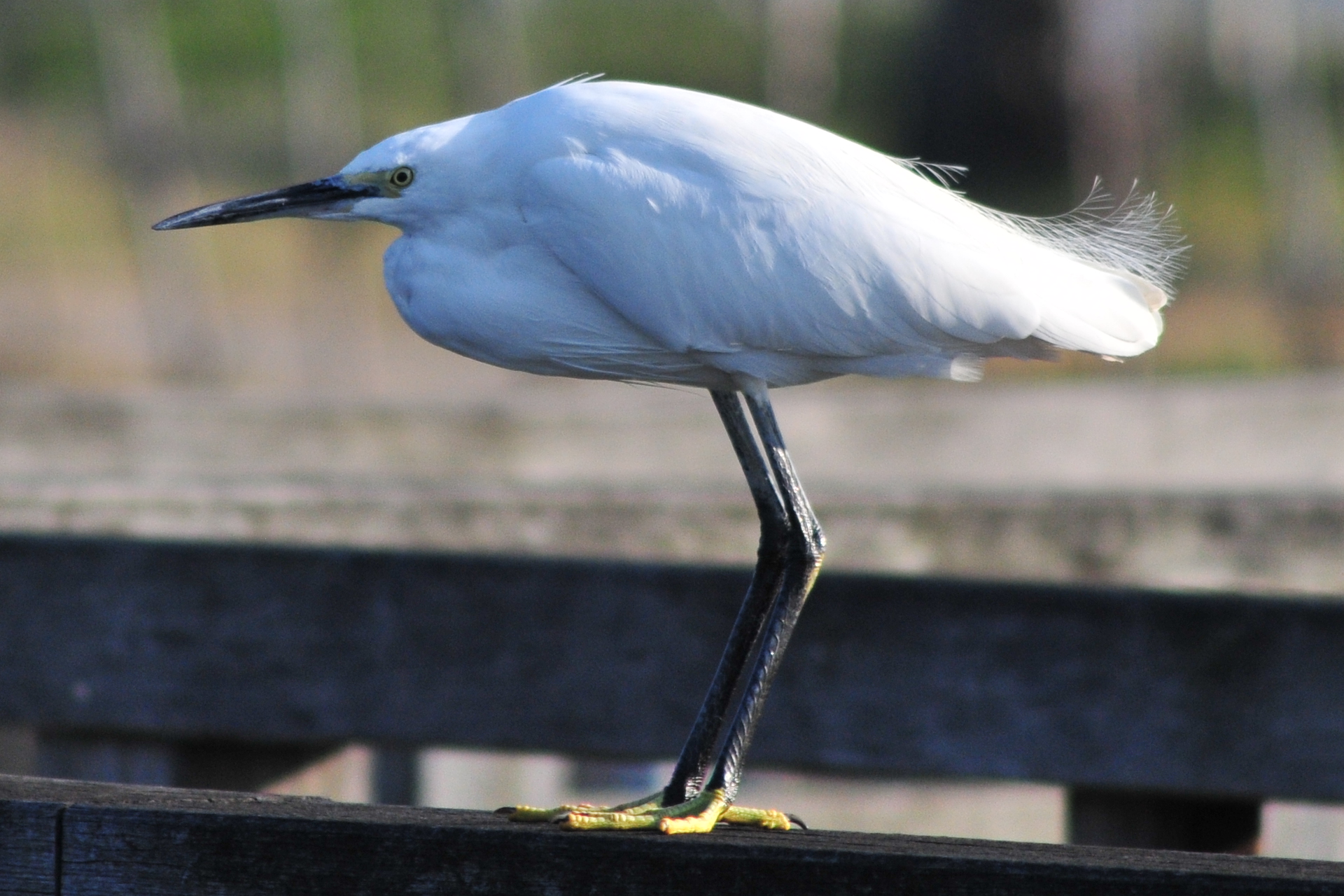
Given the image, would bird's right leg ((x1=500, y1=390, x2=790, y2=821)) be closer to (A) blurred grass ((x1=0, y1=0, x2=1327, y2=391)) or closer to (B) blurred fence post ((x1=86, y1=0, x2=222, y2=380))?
(A) blurred grass ((x1=0, y1=0, x2=1327, y2=391))

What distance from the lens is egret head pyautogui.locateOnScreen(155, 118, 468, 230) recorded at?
1.98m

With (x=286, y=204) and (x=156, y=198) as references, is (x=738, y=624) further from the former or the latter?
(x=156, y=198)

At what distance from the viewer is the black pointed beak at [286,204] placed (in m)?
2.02

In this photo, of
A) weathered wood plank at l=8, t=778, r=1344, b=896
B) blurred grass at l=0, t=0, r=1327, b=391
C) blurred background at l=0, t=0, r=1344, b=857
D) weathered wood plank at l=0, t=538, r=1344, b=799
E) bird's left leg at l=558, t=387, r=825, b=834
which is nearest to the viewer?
weathered wood plank at l=8, t=778, r=1344, b=896

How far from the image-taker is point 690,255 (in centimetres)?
192

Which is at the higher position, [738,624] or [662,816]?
[738,624]

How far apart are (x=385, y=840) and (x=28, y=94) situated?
62.9ft

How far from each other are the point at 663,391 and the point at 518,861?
4.27 metres

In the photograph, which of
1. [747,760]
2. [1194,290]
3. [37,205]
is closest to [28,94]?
[37,205]

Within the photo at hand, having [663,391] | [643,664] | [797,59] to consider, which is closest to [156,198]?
[663,391]

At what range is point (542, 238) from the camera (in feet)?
6.43

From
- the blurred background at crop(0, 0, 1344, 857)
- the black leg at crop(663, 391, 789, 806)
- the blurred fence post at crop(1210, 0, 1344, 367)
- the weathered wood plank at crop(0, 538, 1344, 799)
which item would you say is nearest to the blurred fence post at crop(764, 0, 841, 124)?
the blurred background at crop(0, 0, 1344, 857)

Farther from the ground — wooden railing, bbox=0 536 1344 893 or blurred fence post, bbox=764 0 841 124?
blurred fence post, bbox=764 0 841 124

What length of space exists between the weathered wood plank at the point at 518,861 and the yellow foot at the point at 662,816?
14 cm
